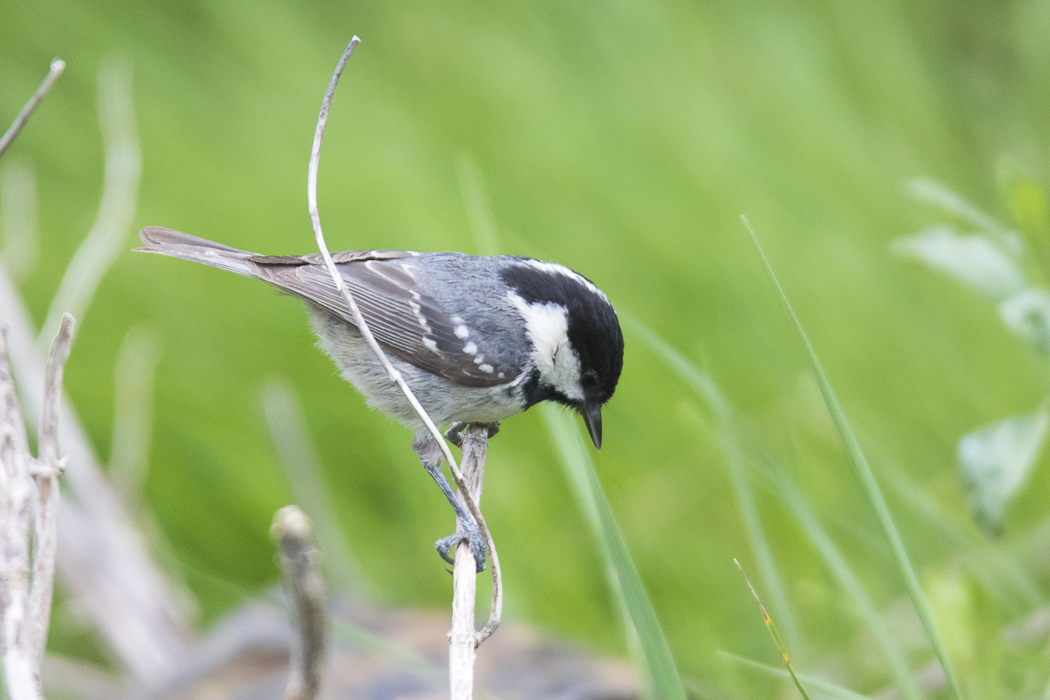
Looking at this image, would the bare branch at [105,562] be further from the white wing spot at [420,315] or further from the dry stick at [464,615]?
the dry stick at [464,615]

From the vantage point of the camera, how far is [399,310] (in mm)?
1505

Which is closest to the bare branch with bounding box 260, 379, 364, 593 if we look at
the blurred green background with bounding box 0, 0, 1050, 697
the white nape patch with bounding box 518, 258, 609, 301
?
the blurred green background with bounding box 0, 0, 1050, 697

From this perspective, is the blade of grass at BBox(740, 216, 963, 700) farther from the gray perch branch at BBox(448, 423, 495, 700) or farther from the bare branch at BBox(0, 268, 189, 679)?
the bare branch at BBox(0, 268, 189, 679)

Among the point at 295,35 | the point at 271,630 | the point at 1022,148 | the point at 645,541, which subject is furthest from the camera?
the point at 295,35

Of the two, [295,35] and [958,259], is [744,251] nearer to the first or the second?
[958,259]

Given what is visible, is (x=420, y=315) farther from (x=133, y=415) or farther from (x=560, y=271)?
(x=133, y=415)

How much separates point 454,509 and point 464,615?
28cm

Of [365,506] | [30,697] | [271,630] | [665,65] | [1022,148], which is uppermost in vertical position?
[665,65]

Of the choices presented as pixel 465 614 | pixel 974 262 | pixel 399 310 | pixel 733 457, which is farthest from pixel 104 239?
pixel 974 262

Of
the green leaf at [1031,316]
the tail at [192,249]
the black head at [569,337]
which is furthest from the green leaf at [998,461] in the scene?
the tail at [192,249]

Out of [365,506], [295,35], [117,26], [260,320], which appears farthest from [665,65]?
[117,26]

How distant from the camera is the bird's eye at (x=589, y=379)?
138 cm

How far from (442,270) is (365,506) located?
1401 mm

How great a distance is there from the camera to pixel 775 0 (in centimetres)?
342
